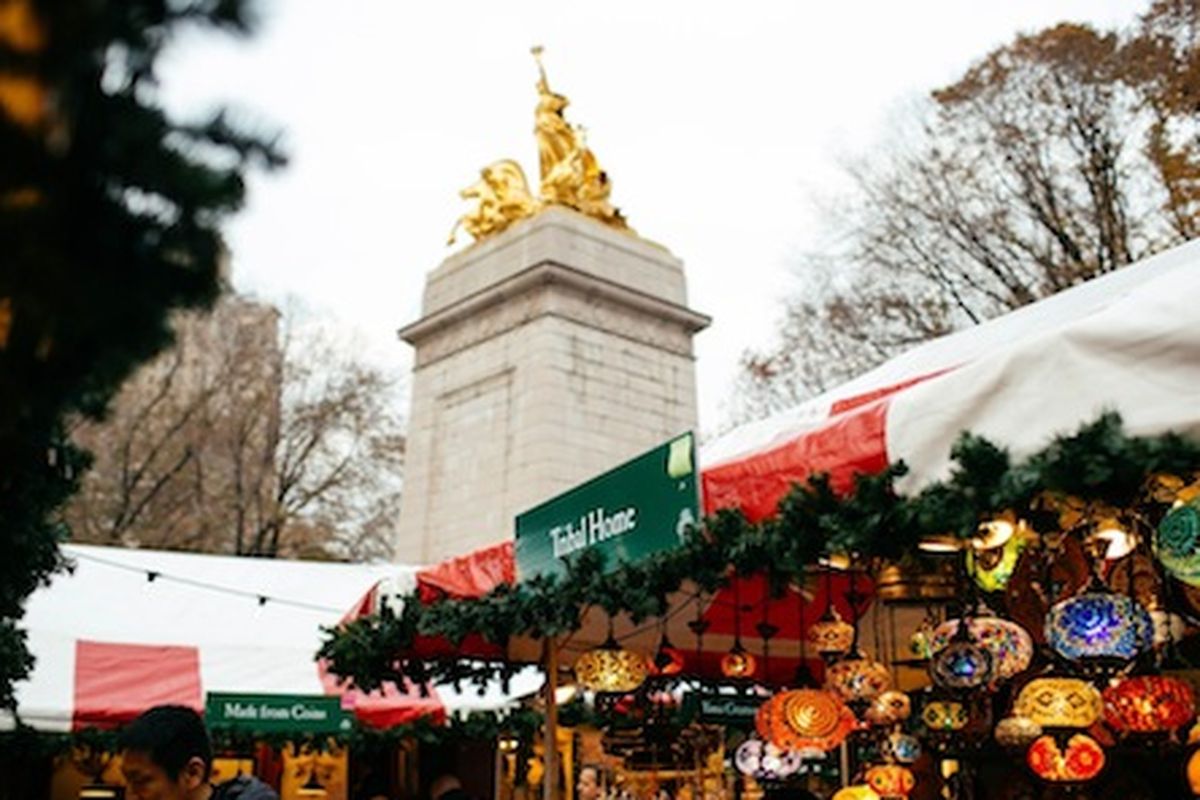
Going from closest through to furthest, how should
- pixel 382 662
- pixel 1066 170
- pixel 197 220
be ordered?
1. pixel 197 220
2. pixel 382 662
3. pixel 1066 170

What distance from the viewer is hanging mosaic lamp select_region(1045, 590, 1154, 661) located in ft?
15.0

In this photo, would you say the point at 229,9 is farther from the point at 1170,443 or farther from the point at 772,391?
the point at 772,391

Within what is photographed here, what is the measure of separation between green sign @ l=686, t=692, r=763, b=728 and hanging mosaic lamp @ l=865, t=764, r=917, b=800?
1543 mm

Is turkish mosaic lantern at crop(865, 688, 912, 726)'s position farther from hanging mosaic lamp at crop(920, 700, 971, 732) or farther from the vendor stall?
hanging mosaic lamp at crop(920, 700, 971, 732)

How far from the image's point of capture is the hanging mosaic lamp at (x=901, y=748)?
7887mm

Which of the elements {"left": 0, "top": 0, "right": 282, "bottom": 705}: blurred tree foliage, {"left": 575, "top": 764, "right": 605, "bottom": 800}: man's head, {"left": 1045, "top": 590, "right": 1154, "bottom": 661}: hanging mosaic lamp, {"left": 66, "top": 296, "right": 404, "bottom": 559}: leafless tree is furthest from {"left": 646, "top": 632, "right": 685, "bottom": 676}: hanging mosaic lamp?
{"left": 66, "top": 296, "right": 404, "bottom": 559}: leafless tree

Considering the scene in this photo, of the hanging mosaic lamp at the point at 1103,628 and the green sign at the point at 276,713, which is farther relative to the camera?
the green sign at the point at 276,713

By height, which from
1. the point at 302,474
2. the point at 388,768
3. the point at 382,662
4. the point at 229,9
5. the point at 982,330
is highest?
the point at 302,474

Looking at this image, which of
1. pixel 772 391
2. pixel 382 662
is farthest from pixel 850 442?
pixel 772 391

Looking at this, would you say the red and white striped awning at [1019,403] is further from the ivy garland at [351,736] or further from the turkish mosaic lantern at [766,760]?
the ivy garland at [351,736]

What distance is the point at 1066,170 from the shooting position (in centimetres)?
1864

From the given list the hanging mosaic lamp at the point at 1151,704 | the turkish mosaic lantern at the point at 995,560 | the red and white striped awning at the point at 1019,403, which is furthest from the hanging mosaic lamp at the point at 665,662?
the hanging mosaic lamp at the point at 1151,704

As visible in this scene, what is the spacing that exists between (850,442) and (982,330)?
2641 millimetres

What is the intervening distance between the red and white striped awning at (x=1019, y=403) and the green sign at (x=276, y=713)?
6213 mm
